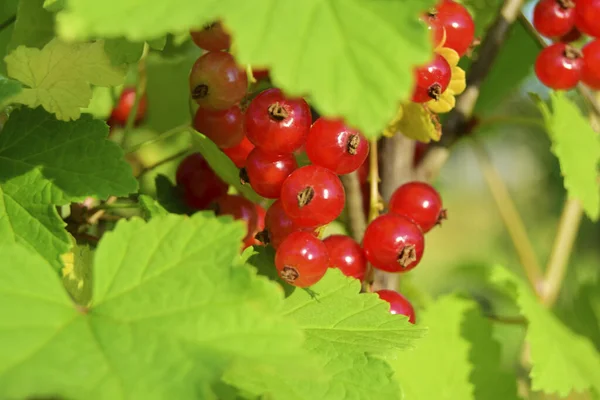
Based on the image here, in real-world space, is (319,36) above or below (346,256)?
above

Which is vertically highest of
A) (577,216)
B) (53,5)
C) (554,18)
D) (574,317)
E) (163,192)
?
(53,5)

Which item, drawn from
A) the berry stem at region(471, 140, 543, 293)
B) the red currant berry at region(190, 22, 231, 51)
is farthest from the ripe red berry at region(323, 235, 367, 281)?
the berry stem at region(471, 140, 543, 293)

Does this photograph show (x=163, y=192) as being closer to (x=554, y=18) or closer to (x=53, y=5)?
(x=53, y=5)

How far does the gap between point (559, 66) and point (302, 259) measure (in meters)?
0.50

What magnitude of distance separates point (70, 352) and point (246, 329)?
0.39 feet

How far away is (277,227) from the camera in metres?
0.68

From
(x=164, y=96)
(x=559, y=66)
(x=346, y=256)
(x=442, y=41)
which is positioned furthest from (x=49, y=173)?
(x=559, y=66)

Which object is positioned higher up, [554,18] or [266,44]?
[266,44]

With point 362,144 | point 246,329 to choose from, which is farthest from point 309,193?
point 246,329

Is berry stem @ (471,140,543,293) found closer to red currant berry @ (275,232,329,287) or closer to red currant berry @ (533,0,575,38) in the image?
red currant berry @ (533,0,575,38)

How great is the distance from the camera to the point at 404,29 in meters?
0.45

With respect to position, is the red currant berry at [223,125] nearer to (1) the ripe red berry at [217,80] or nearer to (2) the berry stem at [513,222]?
(1) the ripe red berry at [217,80]

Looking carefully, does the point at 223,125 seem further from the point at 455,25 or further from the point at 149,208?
the point at 455,25

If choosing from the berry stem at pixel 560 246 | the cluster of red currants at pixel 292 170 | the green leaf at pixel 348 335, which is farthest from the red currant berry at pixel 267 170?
the berry stem at pixel 560 246
